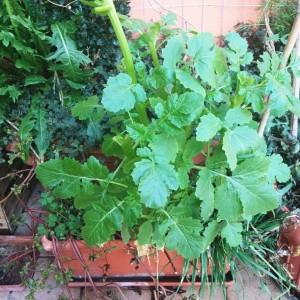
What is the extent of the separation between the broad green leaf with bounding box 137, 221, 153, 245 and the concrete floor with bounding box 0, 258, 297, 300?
334 millimetres

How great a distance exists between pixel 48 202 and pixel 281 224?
722 millimetres

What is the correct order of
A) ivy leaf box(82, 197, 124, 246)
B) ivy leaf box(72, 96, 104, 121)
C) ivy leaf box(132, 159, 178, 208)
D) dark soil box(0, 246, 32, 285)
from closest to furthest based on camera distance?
ivy leaf box(132, 159, 178, 208) < ivy leaf box(82, 197, 124, 246) < ivy leaf box(72, 96, 104, 121) < dark soil box(0, 246, 32, 285)

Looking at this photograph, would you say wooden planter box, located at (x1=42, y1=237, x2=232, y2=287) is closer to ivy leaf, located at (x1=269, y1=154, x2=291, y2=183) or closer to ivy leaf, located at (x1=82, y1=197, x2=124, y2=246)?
ivy leaf, located at (x1=82, y1=197, x2=124, y2=246)

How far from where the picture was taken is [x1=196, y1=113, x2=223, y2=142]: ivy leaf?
76 centimetres

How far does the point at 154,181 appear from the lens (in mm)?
747

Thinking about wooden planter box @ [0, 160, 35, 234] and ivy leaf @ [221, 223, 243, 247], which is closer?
ivy leaf @ [221, 223, 243, 247]

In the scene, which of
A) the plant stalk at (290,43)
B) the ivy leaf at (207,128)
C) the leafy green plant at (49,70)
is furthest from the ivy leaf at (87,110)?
the plant stalk at (290,43)

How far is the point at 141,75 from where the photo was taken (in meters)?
0.89

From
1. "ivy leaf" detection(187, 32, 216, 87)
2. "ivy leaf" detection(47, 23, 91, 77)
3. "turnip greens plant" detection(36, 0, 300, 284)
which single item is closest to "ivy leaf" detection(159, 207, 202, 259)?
"turnip greens plant" detection(36, 0, 300, 284)

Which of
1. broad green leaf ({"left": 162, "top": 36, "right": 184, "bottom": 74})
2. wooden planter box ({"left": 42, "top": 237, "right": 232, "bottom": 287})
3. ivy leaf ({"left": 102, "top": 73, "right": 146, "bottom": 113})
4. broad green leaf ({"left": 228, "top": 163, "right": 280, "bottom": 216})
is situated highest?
broad green leaf ({"left": 162, "top": 36, "right": 184, "bottom": 74})

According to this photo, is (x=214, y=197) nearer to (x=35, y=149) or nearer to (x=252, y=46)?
(x=35, y=149)

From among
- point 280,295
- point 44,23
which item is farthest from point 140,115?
point 280,295

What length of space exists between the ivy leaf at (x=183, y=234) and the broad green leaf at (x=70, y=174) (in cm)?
16

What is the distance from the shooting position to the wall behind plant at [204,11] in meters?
1.43
